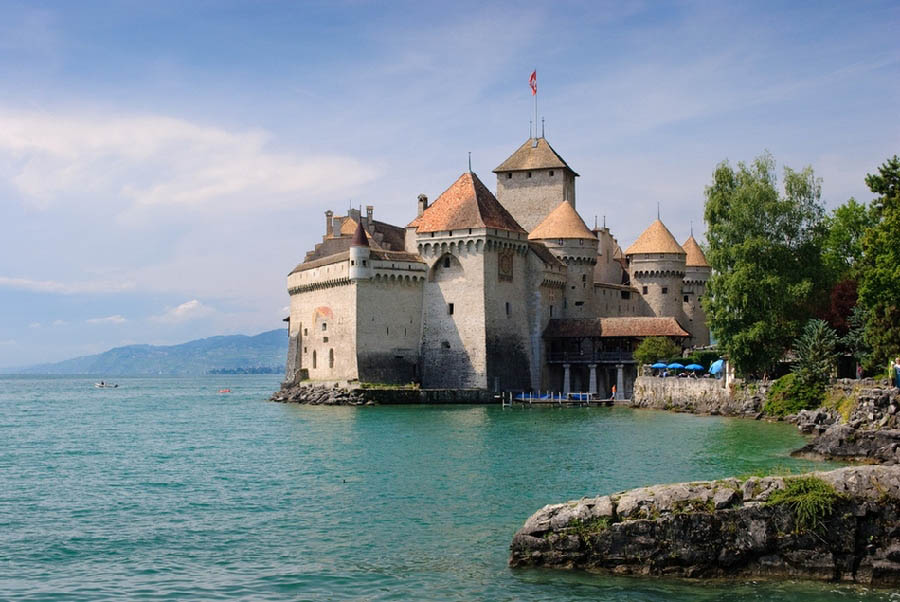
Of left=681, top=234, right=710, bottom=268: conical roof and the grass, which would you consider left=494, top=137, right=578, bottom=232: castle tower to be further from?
the grass

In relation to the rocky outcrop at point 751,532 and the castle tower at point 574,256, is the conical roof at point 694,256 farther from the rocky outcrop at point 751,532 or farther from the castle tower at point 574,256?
the rocky outcrop at point 751,532

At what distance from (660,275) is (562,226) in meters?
7.77

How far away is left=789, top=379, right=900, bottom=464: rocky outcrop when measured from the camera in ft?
80.7

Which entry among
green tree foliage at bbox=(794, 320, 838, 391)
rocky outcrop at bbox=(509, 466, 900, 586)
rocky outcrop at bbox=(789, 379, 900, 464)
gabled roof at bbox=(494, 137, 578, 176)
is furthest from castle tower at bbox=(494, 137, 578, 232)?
rocky outcrop at bbox=(509, 466, 900, 586)

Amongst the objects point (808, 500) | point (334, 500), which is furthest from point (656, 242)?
point (808, 500)

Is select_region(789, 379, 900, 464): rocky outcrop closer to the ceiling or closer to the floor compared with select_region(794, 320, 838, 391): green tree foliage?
closer to the floor

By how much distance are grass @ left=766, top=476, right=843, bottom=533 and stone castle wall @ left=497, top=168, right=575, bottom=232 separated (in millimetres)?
52562

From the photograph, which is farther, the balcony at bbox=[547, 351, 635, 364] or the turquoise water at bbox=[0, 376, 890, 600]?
the balcony at bbox=[547, 351, 635, 364]

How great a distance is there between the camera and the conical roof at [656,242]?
64688 millimetres

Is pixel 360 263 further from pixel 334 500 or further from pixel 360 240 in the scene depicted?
pixel 334 500

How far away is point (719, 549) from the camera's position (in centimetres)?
1320

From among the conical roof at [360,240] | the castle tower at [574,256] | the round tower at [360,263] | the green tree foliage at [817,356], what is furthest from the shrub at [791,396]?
the conical roof at [360,240]

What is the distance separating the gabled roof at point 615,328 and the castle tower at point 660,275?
771 centimetres

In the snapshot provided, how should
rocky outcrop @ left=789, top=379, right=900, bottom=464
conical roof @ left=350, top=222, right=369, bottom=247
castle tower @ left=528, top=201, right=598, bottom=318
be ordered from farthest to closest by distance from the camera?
castle tower @ left=528, top=201, right=598, bottom=318, conical roof @ left=350, top=222, right=369, bottom=247, rocky outcrop @ left=789, top=379, right=900, bottom=464
